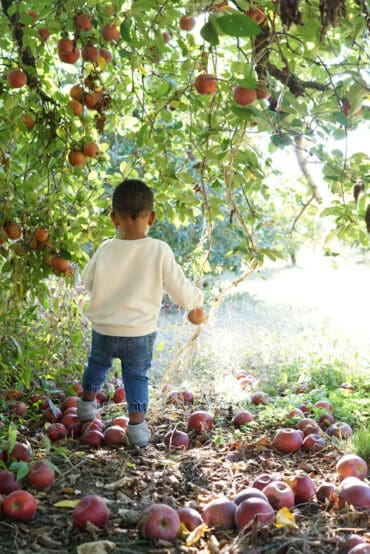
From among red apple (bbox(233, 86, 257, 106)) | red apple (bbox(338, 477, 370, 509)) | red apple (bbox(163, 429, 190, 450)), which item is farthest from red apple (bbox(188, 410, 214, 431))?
red apple (bbox(233, 86, 257, 106))

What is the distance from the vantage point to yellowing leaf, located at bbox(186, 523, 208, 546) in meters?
1.95

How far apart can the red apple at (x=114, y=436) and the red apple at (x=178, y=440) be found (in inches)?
8.3

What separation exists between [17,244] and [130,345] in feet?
2.64

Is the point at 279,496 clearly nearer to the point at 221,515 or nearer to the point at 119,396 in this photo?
the point at 221,515

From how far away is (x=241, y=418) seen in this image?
3301 millimetres

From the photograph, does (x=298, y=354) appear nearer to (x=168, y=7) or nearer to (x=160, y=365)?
(x=160, y=365)

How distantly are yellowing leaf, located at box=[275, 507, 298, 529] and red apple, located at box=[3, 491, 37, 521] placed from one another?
83 cm

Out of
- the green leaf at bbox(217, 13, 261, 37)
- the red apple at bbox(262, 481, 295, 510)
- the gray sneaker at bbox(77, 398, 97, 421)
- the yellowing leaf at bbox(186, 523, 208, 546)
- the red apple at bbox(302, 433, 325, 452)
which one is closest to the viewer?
the green leaf at bbox(217, 13, 261, 37)

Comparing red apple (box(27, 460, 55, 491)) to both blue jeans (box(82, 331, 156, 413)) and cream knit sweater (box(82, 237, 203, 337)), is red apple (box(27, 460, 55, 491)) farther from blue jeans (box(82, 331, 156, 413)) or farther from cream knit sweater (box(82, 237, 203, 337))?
cream knit sweater (box(82, 237, 203, 337))

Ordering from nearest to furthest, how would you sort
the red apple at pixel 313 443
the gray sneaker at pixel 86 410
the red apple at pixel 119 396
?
the red apple at pixel 313 443
the gray sneaker at pixel 86 410
the red apple at pixel 119 396

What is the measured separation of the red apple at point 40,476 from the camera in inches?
93.0

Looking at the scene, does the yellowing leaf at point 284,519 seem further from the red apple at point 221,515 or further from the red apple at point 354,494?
the red apple at point 354,494

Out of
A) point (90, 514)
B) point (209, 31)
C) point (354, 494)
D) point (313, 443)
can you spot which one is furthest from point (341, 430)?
point (209, 31)

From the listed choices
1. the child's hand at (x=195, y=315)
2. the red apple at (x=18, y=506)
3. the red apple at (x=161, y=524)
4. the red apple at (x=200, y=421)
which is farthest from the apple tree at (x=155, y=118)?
the red apple at (x=18, y=506)
